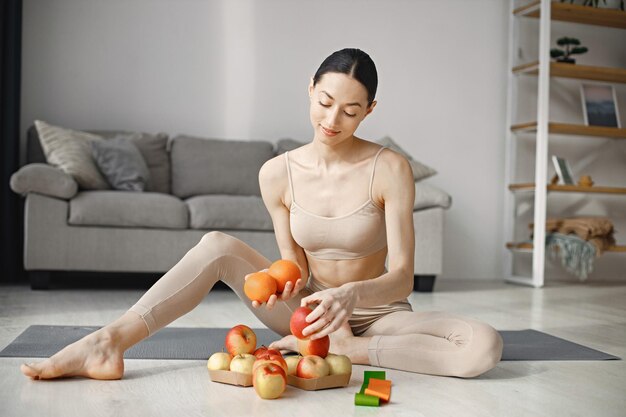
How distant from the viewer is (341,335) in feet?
7.28

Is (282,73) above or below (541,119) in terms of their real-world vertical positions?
above

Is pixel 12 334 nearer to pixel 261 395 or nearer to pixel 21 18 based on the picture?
pixel 261 395

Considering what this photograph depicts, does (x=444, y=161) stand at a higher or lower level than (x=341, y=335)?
higher

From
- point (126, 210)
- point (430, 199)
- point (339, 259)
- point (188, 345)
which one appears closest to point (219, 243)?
point (339, 259)

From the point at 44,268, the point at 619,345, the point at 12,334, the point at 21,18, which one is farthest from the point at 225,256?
the point at 21,18

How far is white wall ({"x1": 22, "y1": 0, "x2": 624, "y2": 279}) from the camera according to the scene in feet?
16.5

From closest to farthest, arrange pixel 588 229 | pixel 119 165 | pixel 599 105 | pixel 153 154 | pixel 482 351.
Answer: pixel 482 351
pixel 119 165
pixel 153 154
pixel 588 229
pixel 599 105

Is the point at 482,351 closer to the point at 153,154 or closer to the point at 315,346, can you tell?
the point at 315,346

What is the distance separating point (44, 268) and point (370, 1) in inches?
119

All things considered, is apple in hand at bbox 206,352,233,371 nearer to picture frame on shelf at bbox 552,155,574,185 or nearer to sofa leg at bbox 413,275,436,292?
sofa leg at bbox 413,275,436,292

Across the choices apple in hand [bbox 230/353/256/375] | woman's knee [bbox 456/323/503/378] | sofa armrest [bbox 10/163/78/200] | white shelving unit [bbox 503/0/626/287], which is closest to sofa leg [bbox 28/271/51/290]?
sofa armrest [bbox 10/163/78/200]

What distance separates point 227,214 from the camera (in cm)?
432

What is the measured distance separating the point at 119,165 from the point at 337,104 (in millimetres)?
2768

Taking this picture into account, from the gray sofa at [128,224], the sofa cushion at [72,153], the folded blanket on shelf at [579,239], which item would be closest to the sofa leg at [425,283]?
the gray sofa at [128,224]
